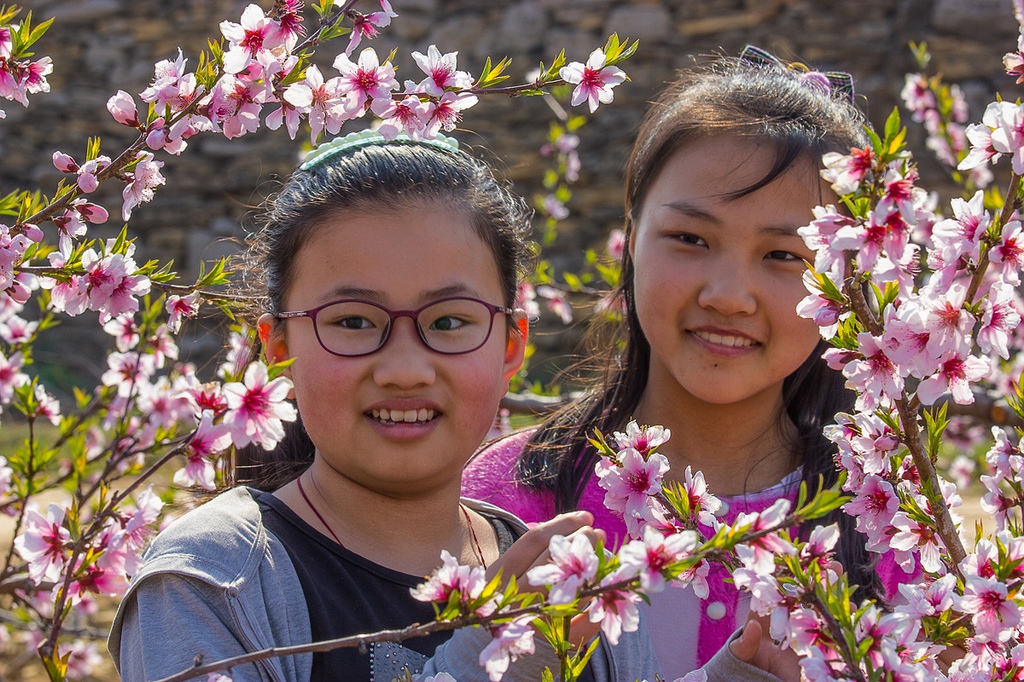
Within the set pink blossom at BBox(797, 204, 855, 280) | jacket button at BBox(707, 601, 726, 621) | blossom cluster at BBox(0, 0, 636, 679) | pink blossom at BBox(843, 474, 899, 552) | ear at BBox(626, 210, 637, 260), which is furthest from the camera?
ear at BBox(626, 210, 637, 260)

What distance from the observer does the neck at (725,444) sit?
1.90 metres

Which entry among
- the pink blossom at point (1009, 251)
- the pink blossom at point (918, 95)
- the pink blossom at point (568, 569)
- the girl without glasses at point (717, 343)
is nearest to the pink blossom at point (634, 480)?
the pink blossom at point (568, 569)

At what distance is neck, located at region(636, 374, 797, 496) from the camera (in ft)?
6.23

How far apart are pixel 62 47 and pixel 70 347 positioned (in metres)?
2.13

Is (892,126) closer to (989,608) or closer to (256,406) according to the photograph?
(989,608)

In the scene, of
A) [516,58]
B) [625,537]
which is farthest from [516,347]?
[516,58]


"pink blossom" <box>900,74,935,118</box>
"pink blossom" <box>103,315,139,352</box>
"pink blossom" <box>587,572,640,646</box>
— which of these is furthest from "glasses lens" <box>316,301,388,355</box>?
"pink blossom" <box>900,74,935,118</box>

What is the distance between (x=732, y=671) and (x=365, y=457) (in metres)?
0.49

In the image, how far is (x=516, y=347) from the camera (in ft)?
4.72

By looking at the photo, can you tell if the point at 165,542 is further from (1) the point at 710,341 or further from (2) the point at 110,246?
(1) the point at 710,341

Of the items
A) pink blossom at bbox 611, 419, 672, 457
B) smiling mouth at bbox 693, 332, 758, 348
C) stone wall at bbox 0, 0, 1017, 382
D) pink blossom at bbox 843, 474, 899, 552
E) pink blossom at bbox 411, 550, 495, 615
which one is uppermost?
stone wall at bbox 0, 0, 1017, 382

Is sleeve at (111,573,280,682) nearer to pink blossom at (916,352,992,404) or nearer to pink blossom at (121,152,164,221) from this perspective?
pink blossom at (121,152,164,221)

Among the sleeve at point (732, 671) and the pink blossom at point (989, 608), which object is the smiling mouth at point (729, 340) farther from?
the pink blossom at point (989, 608)

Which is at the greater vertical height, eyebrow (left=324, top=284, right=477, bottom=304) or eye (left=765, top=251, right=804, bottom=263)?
eye (left=765, top=251, right=804, bottom=263)
